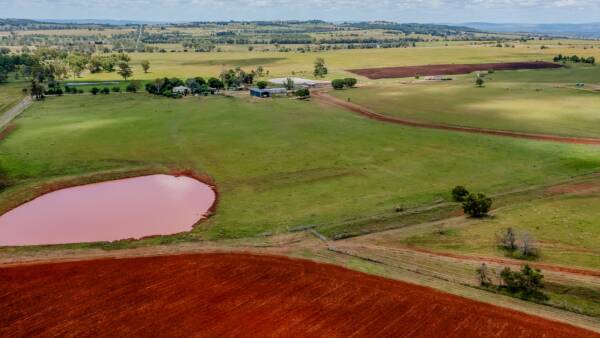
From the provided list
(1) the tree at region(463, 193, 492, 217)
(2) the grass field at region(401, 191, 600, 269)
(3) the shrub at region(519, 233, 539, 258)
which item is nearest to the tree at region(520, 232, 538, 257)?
(3) the shrub at region(519, 233, 539, 258)

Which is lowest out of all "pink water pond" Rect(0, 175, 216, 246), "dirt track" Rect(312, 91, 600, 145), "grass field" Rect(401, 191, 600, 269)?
"pink water pond" Rect(0, 175, 216, 246)

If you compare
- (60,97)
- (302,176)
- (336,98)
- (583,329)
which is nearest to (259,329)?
(583,329)

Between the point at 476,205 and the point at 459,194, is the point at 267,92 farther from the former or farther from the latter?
the point at 476,205

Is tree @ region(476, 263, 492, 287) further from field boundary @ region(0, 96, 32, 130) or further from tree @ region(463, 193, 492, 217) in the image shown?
field boundary @ region(0, 96, 32, 130)

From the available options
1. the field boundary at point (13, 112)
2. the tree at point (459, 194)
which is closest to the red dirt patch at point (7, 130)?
the field boundary at point (13, 112)

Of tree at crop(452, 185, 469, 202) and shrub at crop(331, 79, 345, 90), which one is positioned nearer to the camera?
tree at crop(452, 185, 469, 202)

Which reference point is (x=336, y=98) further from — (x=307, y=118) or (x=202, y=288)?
(x=202, y=288)
